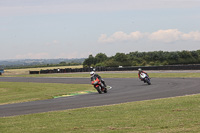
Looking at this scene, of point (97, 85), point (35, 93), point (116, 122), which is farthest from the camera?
point (35, 93)

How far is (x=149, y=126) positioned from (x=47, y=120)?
384 cm

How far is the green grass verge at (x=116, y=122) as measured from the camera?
8.56 meters

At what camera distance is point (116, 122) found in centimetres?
983

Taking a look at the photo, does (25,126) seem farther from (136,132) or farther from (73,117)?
(136,132)

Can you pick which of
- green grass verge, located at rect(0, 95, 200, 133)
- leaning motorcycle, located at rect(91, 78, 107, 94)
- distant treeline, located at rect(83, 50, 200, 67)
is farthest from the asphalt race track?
distant treeline, located at rect(83, 50, 200, 67)

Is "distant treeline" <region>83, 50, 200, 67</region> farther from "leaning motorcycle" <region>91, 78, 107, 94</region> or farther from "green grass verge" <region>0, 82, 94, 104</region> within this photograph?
"leaning motorcycle" <region>91, 78, 107, 94</region>

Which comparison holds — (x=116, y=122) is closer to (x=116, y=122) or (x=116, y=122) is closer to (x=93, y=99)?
(x=116, y=122)

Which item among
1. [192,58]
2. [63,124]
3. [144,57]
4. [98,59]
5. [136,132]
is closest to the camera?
[136,132]

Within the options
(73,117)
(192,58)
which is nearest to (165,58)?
(192,58)

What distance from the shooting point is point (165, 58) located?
8225 centimetres

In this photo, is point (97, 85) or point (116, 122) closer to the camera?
point (116, 122)

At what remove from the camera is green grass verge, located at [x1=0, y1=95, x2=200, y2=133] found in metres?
8.56

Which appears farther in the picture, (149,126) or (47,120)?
(47,120)

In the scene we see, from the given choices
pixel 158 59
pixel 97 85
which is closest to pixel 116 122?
pixel 97 85
